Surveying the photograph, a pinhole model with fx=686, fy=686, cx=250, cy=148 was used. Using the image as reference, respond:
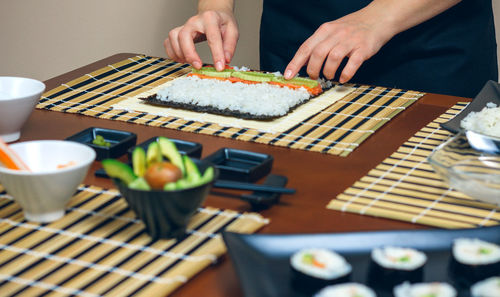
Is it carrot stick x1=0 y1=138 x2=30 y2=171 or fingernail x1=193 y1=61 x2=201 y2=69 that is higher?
carrot stick x1=0 y1=138 x2=30 y2=171

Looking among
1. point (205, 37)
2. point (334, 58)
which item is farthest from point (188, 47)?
point (334, 58)

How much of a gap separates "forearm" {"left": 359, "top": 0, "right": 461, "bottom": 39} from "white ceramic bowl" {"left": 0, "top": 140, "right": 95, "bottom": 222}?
1.13 metres

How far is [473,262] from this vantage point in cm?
85

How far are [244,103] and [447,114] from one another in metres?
0.48

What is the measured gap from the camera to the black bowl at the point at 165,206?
0.92m

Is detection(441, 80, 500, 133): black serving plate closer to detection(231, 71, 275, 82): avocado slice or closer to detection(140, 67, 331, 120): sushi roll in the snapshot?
detection(140, 67, 331, 120): sushi roll

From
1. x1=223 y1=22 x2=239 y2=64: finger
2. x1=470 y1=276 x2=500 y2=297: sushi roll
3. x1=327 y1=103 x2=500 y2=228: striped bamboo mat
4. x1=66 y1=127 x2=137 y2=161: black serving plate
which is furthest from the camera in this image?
x1=223 y1=22 x2=239 y2=64: finger

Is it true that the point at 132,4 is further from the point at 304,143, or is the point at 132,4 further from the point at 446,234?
the point at 446,234

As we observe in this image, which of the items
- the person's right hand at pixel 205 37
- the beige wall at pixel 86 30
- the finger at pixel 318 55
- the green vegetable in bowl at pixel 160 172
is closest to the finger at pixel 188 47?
the person's right hand at pixel 205 37

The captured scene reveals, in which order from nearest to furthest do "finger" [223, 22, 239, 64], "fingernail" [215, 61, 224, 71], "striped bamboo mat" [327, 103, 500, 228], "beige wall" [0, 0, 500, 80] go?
"striped bamboo mat" [327, 103, 500, 228], "fingernail" [215, 61, 224, 71], "finger" [223, 22, 239, 64], "beige wall" [0, 0, 500, 80]

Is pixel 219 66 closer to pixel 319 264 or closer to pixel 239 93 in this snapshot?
pixel 239 93

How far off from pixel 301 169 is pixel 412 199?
23 centimetres

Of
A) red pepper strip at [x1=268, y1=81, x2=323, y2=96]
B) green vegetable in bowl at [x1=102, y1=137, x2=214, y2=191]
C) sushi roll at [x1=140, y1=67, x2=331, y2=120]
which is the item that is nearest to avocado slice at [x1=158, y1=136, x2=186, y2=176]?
green vegetable in bowl at [x1=102, y1=137, x2=214, y2=191]

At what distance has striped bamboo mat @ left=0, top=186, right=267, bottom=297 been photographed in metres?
0.87
